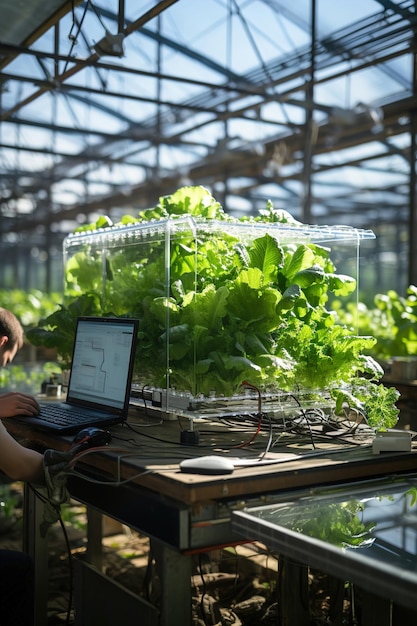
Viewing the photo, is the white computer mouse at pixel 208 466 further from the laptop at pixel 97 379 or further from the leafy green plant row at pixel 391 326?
the leafy green plant row at pixel 391 326

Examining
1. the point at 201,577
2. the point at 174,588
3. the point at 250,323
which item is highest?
the point at 250,323

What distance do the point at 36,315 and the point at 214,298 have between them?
14.1 ft

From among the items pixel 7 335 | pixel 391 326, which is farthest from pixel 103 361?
pixel 391 326

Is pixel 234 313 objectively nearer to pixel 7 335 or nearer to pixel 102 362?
pixel 102 362

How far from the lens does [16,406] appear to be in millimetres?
2035

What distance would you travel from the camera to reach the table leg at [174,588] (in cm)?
143

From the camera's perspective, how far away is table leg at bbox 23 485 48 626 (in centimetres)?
207

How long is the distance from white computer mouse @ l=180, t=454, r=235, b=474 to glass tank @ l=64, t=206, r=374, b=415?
1.24 ft

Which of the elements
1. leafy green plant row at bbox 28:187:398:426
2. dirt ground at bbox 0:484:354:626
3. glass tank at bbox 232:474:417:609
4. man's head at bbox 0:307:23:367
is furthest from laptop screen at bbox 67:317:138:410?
glass tank at bbox 232:474:417:609

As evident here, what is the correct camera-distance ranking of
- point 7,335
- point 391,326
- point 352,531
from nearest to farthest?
1. point 352,531
2. point 7,335
3. point 391,326

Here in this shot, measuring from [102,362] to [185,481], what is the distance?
765mm

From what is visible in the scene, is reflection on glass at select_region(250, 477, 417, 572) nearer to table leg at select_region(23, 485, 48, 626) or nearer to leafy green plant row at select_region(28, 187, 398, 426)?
leafy green plant row at select_region(28, 187, 398, 426)

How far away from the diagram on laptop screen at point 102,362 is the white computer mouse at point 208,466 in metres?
0.52

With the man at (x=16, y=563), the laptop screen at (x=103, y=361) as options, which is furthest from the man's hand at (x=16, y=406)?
the man at (x=16, y=563)
